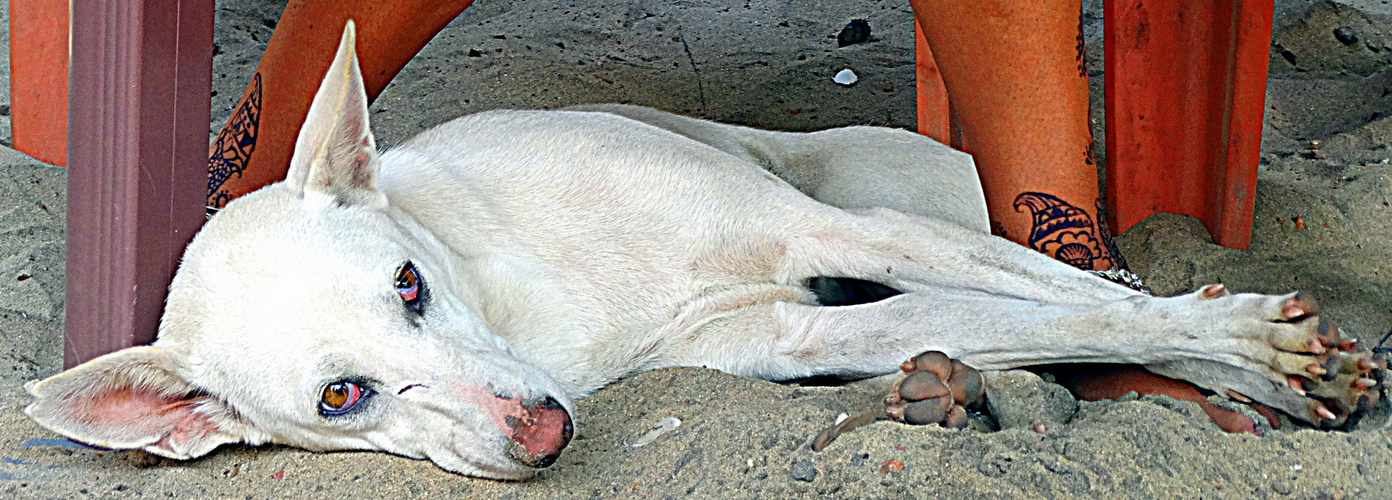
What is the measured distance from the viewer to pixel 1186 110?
2754 mm

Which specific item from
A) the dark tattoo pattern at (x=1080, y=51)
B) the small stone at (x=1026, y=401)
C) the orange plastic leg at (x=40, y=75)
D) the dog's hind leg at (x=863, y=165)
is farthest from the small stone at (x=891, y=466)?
the orange plastic leg at (x=40, y=75)

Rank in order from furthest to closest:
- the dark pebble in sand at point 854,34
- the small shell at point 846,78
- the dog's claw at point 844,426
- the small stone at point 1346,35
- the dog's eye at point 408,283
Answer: the dark pebble in sand at point 854,34, the small shell at point 846,78, the small stone at point 1346,35, the dog's eye at point 408,283, the dog's claw at point 844,426

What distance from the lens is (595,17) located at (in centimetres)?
438

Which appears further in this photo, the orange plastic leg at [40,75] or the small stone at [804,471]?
the orange plastic leg at [40,75]

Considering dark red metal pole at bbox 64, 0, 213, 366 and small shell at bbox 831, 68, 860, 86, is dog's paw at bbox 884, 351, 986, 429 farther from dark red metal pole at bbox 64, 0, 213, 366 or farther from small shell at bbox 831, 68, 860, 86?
small shell at bbox 831, 68, 860, 86

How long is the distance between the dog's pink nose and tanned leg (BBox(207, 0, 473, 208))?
1.31 metres

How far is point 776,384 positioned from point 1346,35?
2834mm

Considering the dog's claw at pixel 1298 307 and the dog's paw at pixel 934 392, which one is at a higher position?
the dog's claw at pixel 1298 307

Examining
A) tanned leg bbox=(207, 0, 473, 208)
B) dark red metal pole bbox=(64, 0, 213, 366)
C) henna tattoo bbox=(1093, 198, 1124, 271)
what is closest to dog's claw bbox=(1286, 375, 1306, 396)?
henna tattoo bbox=(1093, 198, 1124, 271)

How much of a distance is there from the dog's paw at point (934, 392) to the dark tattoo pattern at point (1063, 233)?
2.07 ft

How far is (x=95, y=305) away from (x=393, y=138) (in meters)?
1.74

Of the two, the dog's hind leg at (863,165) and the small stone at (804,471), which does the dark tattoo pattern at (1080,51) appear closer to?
the dog's hind leg at (863,165)

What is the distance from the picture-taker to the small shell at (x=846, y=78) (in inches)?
152

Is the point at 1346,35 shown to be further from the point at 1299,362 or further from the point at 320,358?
the point at 320,358
